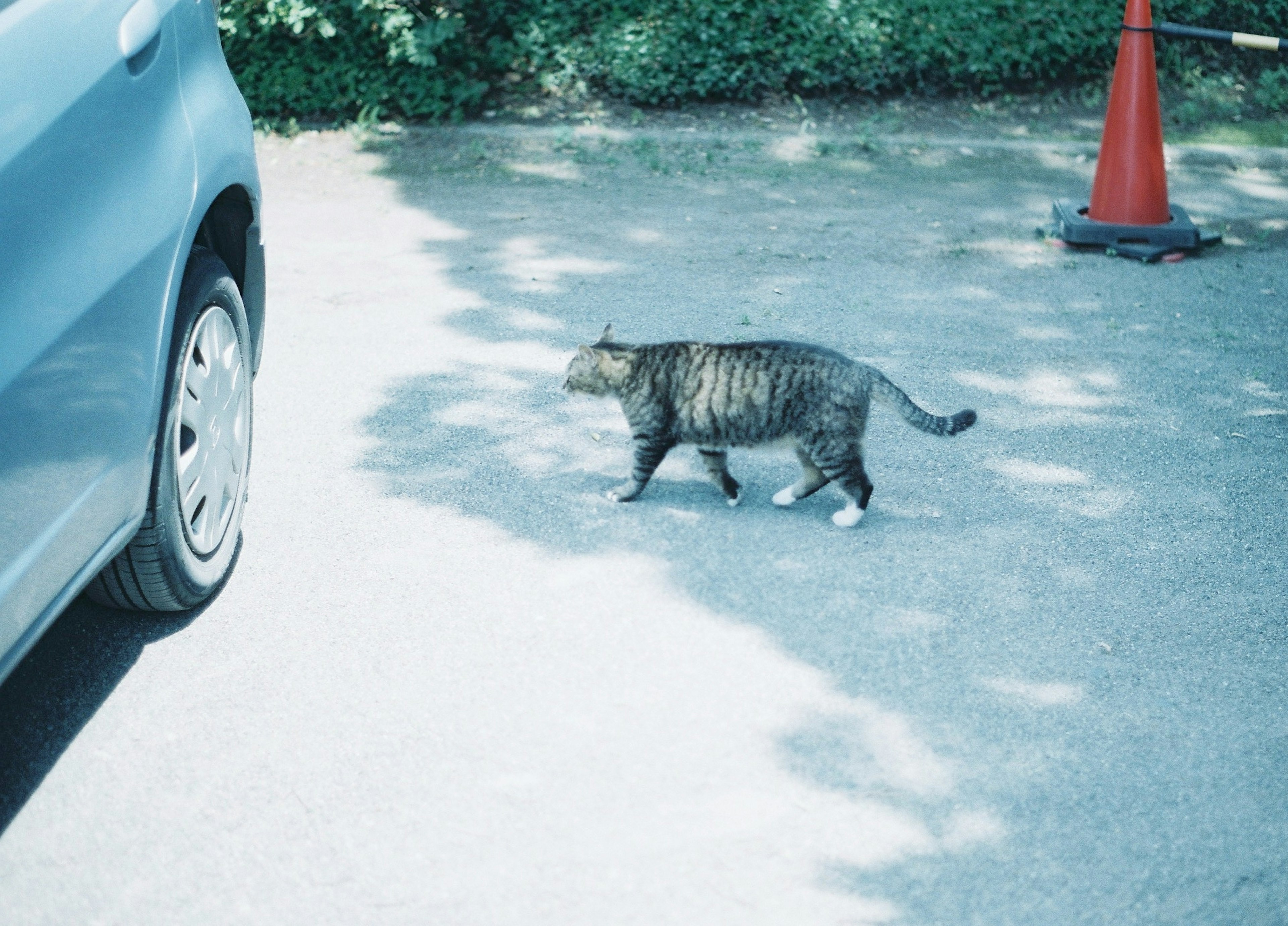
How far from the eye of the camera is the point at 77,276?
2783mm

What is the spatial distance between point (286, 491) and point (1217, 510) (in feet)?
10.5

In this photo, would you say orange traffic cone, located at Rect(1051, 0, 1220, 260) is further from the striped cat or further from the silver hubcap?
the silver hubcap

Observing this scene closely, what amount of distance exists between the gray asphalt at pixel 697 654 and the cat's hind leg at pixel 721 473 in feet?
0.19

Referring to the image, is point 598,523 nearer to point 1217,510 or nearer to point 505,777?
point 505,777

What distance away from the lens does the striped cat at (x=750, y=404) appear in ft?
13.7

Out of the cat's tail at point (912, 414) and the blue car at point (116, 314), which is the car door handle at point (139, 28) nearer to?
the blue car at point (116, 314)

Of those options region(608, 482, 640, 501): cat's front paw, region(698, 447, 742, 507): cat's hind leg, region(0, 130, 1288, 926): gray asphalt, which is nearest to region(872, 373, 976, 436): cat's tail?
region(0, 130, 1288, 926): gray asphalt

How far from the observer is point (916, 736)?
3232 millimetres

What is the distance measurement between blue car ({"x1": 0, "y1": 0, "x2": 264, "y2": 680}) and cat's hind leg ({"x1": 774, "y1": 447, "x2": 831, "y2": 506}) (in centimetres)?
179

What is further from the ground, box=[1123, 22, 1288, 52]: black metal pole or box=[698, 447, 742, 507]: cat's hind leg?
box=[1123, 22, 1288, 52]: black metal pole

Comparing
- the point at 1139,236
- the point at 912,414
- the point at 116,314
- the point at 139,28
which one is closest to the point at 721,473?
the point at 912,414

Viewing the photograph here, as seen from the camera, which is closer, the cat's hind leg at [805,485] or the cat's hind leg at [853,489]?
the cat's hind leg at [853,489]

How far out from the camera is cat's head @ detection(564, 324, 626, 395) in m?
4.41

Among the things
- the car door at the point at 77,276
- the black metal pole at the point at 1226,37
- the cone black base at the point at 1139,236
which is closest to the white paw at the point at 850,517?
the car door at the point at 77,276
